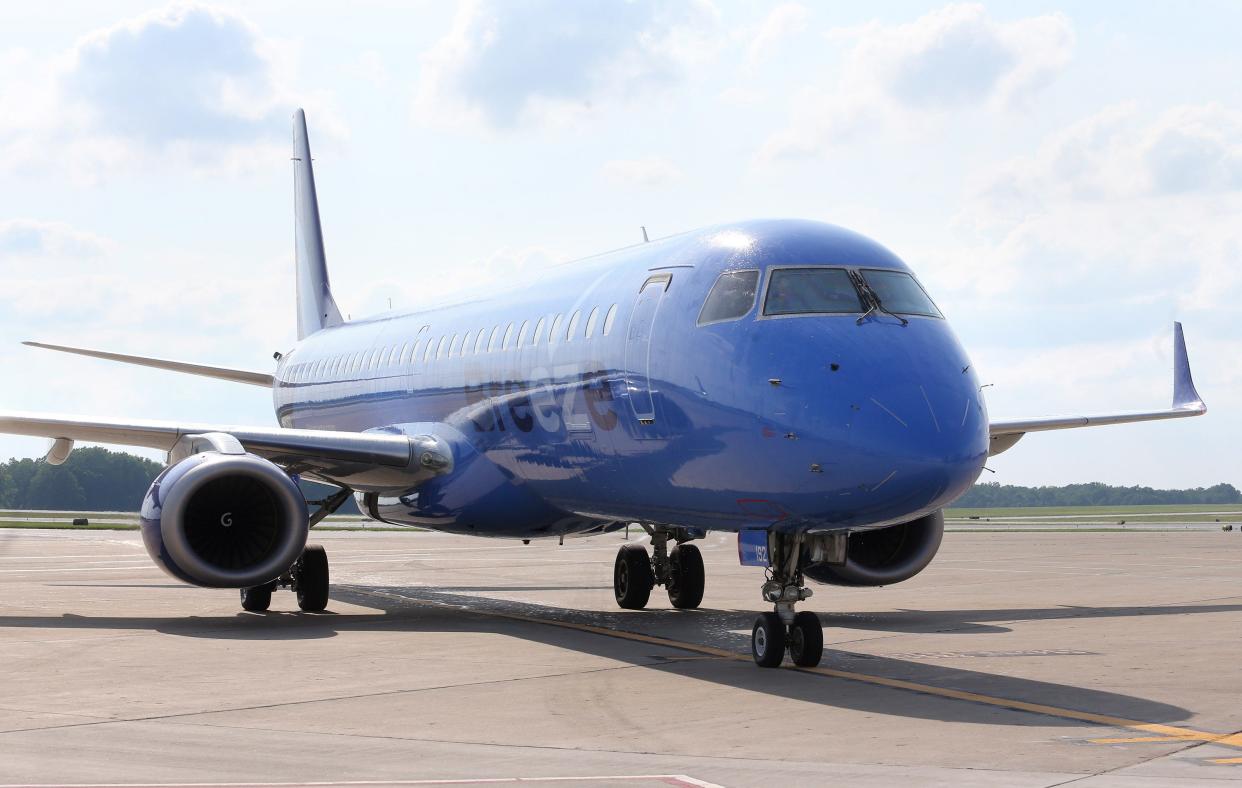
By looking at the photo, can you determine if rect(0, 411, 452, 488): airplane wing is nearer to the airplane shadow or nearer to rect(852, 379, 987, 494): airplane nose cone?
the airplane shadow

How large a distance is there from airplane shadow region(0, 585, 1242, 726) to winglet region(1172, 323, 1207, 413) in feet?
15.7

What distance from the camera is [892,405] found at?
10781 millimetres

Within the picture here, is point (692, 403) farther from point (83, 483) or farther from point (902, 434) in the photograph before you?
point (83, 483)

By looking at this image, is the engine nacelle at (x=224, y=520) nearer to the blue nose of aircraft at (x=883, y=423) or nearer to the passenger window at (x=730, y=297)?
the passenger window at (x=730, y=297)

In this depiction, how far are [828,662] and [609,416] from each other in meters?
3.06

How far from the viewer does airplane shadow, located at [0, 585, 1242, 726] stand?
10125 mm

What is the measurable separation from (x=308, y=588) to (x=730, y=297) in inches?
333

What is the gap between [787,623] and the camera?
12188 mm

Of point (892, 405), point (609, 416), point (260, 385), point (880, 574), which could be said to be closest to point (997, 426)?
point (880, 574)

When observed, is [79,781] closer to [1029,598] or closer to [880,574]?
[880,574]

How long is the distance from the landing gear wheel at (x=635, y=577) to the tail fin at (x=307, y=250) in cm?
1099

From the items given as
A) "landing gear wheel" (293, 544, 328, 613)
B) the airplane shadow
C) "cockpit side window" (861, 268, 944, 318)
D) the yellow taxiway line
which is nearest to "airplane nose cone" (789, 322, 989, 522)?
"cockpit side window" (861, 268, 944, 318)

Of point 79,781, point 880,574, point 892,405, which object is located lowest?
point 79,781

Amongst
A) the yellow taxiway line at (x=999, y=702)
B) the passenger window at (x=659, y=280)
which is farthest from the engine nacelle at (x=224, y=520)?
the passenger window at (x=659, y=280)
